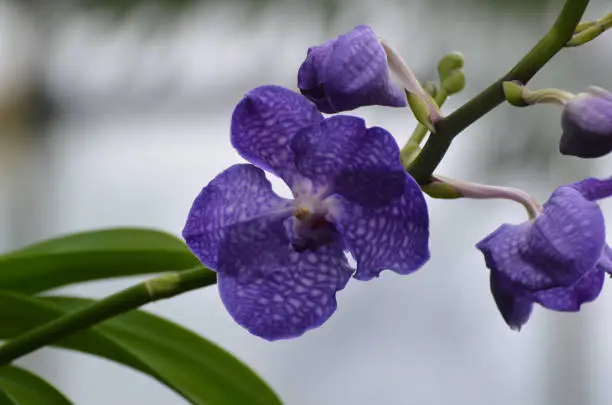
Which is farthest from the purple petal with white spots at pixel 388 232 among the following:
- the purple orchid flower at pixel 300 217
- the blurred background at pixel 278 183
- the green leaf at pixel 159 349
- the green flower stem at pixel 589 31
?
the blurred background at pixel 278 183

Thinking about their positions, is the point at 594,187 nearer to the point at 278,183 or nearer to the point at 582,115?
the point at 582,115

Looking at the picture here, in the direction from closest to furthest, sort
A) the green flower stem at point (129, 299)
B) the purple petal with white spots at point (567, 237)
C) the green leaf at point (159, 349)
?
1. the purple petal with white spots at point (567, 237)
2. the green flower stem at point (129, 299)
3. the green leaf at point (159, 349)

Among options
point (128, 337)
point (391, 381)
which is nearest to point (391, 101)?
point (128, 337)

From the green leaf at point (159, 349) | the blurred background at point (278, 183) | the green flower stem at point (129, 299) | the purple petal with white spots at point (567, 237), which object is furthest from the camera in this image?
the blurred background at point (278, 183)

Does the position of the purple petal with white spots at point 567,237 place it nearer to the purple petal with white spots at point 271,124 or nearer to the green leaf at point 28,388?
the purple petal with white spots at point 271,124

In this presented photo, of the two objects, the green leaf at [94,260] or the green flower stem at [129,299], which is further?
the green leaf at [94,260]

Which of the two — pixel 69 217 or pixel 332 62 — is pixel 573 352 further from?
pixel 332 62

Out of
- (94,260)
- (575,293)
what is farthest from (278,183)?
(575,293)
